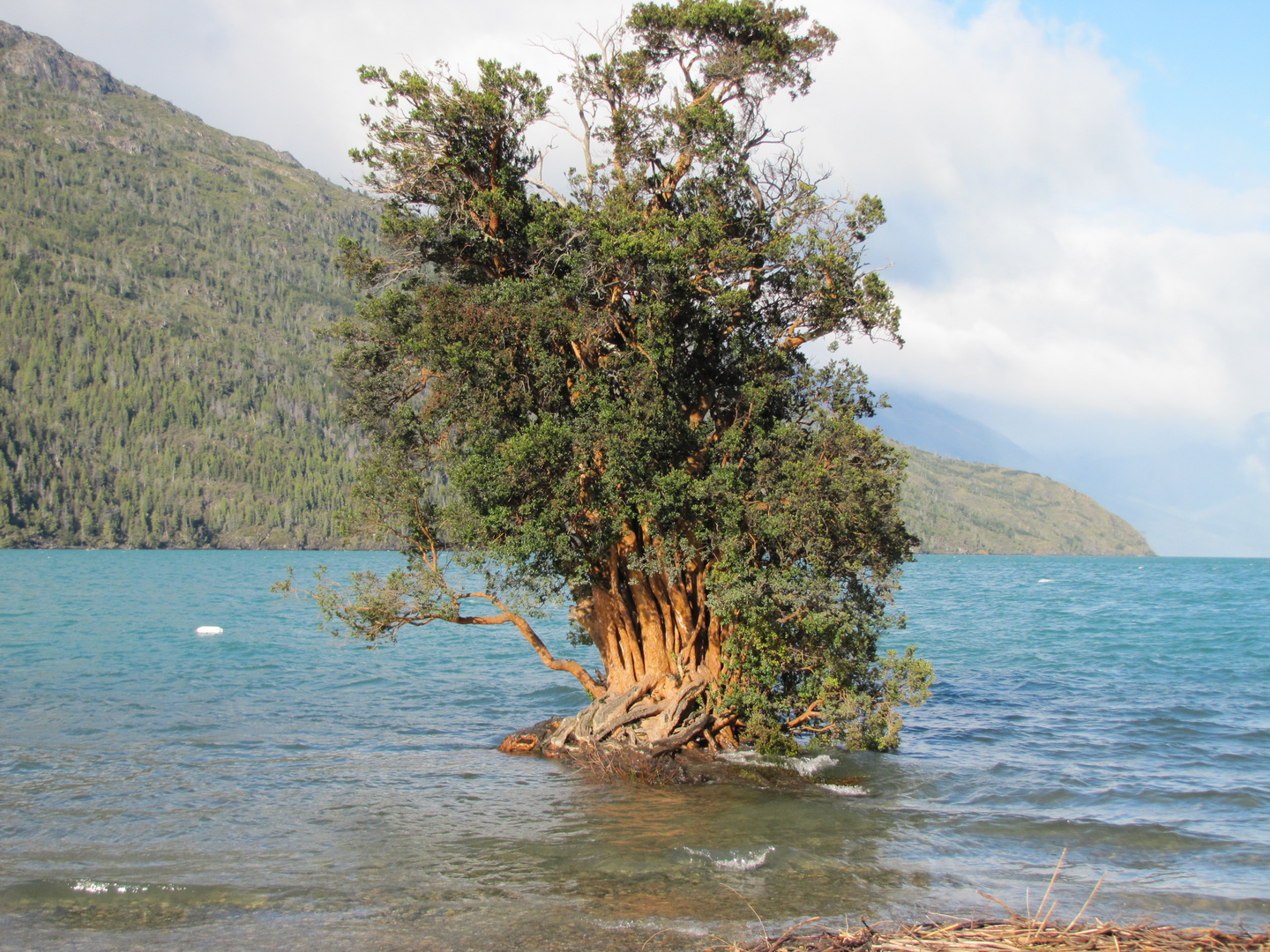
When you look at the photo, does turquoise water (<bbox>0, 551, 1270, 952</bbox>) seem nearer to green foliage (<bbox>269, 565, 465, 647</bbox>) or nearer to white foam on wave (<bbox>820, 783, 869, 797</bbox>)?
white foam on wave (<bbox>820, 783, 869, 797</bbox>)

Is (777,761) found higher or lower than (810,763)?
higher

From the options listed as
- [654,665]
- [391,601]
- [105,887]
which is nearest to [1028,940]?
[105,887]

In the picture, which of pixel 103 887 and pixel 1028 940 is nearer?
pixel 1028 940

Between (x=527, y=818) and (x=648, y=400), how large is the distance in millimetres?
8032

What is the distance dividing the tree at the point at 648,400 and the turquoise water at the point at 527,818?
9.25 ft

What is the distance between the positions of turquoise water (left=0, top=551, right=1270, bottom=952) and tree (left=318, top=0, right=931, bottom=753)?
2819 mm

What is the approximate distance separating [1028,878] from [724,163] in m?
14.6

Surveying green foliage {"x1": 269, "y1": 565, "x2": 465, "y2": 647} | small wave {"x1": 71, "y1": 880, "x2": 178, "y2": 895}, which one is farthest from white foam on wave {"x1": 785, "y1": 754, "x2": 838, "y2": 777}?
small wave {"x1": 71, "y1": 880, "x2": 178, "y2": 895}

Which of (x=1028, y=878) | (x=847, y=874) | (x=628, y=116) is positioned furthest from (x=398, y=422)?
(x=1028, y=878)

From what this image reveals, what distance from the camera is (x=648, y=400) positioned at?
16.7 metres

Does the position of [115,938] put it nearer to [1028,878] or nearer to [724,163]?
[1028,878]

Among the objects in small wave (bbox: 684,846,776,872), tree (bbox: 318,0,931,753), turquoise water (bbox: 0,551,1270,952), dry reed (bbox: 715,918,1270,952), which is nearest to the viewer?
dry reed (bbox: 715,918,1270,952)

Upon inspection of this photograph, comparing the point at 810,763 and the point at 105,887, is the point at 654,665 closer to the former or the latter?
the point at 810,763

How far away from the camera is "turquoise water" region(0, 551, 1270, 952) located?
1082 centimetres
